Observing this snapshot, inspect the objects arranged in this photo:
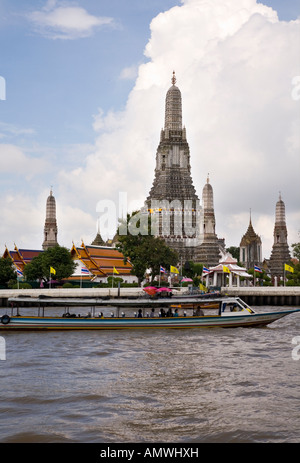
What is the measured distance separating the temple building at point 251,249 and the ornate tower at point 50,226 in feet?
132

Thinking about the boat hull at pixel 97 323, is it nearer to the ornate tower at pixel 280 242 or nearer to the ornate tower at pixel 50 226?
the ornate tower at pixel 280 242

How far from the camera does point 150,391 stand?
15.8 meters

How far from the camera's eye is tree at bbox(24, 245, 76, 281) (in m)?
66.2

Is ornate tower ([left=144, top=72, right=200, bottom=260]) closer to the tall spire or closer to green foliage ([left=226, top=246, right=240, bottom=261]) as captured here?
the tall spire

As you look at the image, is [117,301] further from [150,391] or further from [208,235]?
[208,235]

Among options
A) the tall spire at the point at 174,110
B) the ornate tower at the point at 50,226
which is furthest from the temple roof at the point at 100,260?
the tall spire at the point at 174,110

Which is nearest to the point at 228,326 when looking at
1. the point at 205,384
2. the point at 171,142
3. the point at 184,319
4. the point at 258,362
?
the point at 184,319

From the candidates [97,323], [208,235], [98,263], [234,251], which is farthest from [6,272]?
[234,251]

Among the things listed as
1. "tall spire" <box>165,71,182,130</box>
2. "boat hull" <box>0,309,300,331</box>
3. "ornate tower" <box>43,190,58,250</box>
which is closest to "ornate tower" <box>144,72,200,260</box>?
"tall spire" <box>165,71,182,130</box>

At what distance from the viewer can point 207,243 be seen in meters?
97.5
